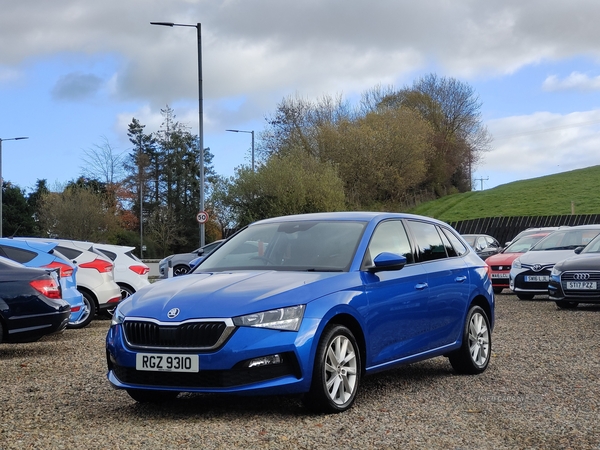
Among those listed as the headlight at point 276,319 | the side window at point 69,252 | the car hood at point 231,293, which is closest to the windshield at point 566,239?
the side window at point 69,252

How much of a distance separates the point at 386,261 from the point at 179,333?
6.02ft

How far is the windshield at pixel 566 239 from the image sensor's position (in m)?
20.9

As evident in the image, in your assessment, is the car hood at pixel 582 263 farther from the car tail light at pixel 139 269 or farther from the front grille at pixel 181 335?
the front grille at pixel 181 335

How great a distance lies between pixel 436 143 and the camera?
84750 mm

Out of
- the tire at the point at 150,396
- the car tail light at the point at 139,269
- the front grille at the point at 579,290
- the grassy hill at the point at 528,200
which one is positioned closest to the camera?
the tire at the point at 150,396

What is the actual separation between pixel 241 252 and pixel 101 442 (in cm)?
260

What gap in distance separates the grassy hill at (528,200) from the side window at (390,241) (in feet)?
204

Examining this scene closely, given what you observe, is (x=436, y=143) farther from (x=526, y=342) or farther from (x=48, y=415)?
(x=48, y=415)

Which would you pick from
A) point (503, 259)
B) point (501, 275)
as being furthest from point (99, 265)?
point (503, 259)

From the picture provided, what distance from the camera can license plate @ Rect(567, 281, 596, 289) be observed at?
16.3 meters

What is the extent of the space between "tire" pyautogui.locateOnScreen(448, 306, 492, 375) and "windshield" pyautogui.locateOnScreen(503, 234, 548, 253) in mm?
15538

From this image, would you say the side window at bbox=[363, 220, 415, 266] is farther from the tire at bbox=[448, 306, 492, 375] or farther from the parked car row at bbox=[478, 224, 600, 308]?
the parked car row at bbox=[478, 224, 600, 308]

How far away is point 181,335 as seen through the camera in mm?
6516

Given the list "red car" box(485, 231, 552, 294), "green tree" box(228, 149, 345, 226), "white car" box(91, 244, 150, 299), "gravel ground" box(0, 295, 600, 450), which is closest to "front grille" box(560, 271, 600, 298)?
"gravel ground" box(0, 295, 600, 450)
